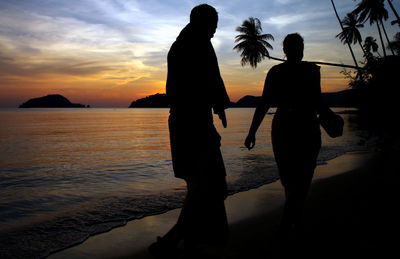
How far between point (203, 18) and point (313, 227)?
2.45m

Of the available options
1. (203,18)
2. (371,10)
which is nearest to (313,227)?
(203,18)

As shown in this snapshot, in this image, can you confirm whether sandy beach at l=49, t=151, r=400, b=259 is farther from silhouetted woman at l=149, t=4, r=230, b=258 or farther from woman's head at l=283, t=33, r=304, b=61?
woman's head at l=283, t=33, r=304, b=61

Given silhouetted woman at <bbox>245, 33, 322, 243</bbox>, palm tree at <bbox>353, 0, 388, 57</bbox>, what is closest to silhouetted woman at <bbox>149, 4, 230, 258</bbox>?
silhouetted woman at <bbox>245, 33, 322, 243</bbox>

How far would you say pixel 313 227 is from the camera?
343 centimetres

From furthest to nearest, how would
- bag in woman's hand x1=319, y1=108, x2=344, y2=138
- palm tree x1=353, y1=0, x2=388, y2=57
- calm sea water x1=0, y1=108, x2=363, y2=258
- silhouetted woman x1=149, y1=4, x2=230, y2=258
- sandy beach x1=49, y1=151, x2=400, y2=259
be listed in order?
palm tree x1=353, y1=0, x2=388, y2=57, calm sea water x1=0, y1=108, x2=363, y2=258, bag in woman's hand x1=319, y1=108, x2=344, y2=138, sandy beach x1=49, y1=151, x2=400, y2=259, silhouetted woman x1=149, y1=4, x2=230, y2=258

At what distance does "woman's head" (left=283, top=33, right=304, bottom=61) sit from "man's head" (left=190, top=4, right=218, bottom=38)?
0.84 metres

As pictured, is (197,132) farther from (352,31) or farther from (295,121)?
(352,31)

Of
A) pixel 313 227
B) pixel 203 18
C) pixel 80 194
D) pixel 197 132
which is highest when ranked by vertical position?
pixel 203 18

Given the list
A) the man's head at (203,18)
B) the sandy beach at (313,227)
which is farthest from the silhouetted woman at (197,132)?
the sandy beach at (313,227)

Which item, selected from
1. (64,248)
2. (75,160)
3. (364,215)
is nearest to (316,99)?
(364,215)

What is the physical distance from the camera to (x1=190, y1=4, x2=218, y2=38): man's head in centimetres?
245

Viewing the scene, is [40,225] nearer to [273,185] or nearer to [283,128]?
[283,128]

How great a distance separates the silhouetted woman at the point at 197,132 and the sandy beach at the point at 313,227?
513mm

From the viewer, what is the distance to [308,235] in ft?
10.4
